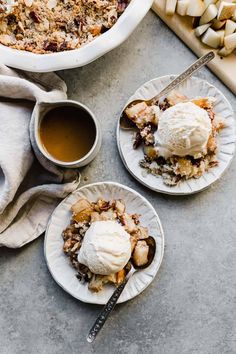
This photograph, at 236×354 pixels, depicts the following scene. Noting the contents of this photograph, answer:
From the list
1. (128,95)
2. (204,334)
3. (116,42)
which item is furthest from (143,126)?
(204,334)

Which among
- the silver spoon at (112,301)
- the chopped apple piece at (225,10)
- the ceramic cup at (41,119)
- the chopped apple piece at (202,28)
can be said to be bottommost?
the silver spoon at (112,301)

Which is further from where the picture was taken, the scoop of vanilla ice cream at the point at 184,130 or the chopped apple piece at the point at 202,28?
the chopped apple piece at the point at 202,28

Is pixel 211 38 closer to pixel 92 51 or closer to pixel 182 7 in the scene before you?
pixel 182 7

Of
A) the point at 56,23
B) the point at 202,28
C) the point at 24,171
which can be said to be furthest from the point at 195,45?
the point at 24,171

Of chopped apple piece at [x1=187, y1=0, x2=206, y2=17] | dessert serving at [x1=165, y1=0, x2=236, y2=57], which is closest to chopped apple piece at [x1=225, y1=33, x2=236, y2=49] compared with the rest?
dessert serving at [x1=165, y1=0, x2=236, y2=57]

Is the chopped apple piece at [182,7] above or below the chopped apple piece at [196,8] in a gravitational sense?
below

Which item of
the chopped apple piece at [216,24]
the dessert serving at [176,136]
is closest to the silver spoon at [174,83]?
the dessert serving at [176,136]

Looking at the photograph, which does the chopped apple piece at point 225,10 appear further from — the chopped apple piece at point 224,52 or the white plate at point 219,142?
the white plate at point 219,142
